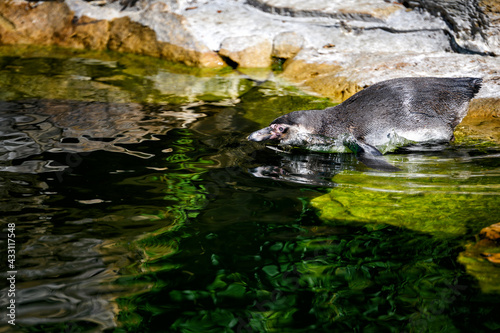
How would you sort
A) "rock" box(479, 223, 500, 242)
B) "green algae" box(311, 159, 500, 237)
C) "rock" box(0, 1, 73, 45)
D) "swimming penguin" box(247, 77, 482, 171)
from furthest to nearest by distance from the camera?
1. "rock" box(0, 1, 73, 45)
2. "swimming penguin" box(247, 77, 482, 171)
3. "green algae" box(311, 159, 500, 237)
4. "rock" box(479, 223, 500, 242)

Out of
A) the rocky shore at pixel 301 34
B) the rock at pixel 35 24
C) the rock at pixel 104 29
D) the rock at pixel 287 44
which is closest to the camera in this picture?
the rocky shore at pixel 301 34

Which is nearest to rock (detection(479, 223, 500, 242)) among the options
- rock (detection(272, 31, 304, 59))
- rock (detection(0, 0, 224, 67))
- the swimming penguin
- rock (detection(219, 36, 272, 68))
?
the swimming penguin

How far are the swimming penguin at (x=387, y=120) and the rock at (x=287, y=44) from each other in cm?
261

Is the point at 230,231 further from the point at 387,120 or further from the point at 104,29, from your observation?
the point at 104,29

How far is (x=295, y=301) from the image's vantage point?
7.38 feet

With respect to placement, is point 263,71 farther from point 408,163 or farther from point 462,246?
point 462,246

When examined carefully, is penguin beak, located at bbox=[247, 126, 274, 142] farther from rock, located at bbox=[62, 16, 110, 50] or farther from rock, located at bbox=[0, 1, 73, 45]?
rock, located at bbox=[0, 1, 73, 45]

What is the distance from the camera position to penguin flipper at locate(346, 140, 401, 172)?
3.93 m

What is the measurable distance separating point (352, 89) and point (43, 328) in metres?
4.71

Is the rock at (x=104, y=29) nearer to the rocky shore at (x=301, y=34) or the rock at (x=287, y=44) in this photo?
the rocky shore at (x=301, y=34)

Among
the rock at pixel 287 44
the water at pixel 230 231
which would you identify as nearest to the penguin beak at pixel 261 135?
the water at pixel 230 231

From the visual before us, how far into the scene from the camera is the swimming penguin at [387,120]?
458cm

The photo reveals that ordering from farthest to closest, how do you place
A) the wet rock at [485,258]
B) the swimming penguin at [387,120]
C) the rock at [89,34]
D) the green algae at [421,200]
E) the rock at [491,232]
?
1. the rock at [89,34]
2. the swimming penguin at [387,120]
3. the green algae at [421,200]
4. the rock at [491,232]
5. the wet rock at [485,258]

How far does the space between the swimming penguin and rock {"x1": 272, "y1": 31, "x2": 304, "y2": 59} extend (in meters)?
2.61
